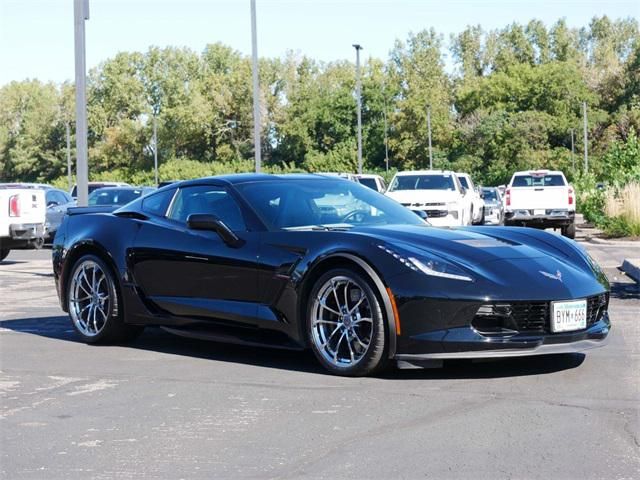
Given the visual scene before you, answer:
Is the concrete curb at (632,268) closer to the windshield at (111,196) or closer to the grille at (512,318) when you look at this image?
the grille at (512,318)

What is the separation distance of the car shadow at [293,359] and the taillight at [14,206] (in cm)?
904

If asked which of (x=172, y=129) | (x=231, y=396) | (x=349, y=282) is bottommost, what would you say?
(x=231, y=396)

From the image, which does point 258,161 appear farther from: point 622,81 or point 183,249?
point 622,81

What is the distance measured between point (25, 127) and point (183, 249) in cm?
10983

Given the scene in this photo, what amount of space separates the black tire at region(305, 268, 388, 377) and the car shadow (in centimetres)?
16

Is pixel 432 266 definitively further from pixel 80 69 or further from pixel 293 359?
pixel 80 69

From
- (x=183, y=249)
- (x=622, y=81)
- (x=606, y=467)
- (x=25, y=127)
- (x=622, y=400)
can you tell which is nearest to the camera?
(x=606, y=467)

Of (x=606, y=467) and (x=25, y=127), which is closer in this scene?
(x=606, y=467)

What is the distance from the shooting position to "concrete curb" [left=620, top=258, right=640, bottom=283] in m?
14.7

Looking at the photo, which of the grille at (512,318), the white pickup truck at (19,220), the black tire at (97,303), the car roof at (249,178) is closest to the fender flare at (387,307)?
the grille at (512,318)

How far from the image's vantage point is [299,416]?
596cm

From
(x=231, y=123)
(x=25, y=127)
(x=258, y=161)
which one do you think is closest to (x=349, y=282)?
(x=258, y=161)

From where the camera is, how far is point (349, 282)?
23.5 feet

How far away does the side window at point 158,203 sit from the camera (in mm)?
8719
